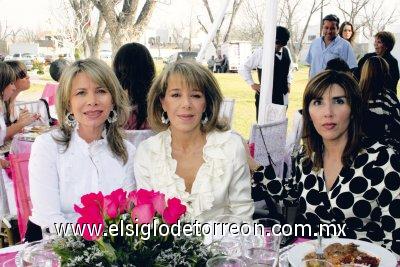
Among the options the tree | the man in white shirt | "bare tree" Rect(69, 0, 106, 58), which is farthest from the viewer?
"bare tree" Rect(69, 0, 106, 58)

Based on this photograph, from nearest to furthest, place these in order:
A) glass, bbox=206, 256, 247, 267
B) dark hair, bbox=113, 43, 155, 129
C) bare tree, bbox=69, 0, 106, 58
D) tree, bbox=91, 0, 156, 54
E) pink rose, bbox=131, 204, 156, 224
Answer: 1. pink rose, bbox=131, 204, 156, 224
2. glass, bbox=206, 256, 247, 267
3. dark hair, bbox=113, 43, 155, 129
4. tree, bbox=91, 0, 156, 54
5. bare tree, bbox=69, 0, 106, 58

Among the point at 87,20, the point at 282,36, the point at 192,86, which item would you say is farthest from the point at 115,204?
Result: the point at 87,20

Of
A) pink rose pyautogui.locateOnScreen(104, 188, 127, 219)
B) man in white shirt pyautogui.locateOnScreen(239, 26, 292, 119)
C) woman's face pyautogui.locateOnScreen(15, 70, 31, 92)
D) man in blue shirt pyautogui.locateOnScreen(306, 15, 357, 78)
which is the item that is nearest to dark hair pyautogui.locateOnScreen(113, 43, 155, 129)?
woman's face pyautogui.locateOnScreen(15, 70, 31, 92)

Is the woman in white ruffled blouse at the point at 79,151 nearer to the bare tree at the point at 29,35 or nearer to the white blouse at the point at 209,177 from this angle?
the white blouse at the point at 209,177

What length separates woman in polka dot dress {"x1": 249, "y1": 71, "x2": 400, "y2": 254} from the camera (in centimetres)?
201

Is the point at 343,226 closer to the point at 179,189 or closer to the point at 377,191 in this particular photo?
the point at 377,191

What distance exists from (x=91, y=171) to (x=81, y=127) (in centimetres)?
24

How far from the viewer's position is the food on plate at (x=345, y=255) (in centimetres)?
148

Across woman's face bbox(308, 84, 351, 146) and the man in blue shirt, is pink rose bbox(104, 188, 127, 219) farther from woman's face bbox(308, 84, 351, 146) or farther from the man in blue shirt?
the man in blue shirt

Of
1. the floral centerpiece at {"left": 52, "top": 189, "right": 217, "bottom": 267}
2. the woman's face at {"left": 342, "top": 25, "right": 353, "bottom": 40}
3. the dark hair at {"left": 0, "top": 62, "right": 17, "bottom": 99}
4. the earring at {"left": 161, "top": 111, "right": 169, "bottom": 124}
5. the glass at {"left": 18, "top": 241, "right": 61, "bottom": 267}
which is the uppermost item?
the woman's face at {"left": 342, "top": 25, "right": 353, "bottom": 40}

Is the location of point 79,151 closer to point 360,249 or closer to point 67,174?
point 67,174

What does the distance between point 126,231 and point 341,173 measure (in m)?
1.30

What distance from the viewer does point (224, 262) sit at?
4.01 feet

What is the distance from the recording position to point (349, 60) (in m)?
6.95
